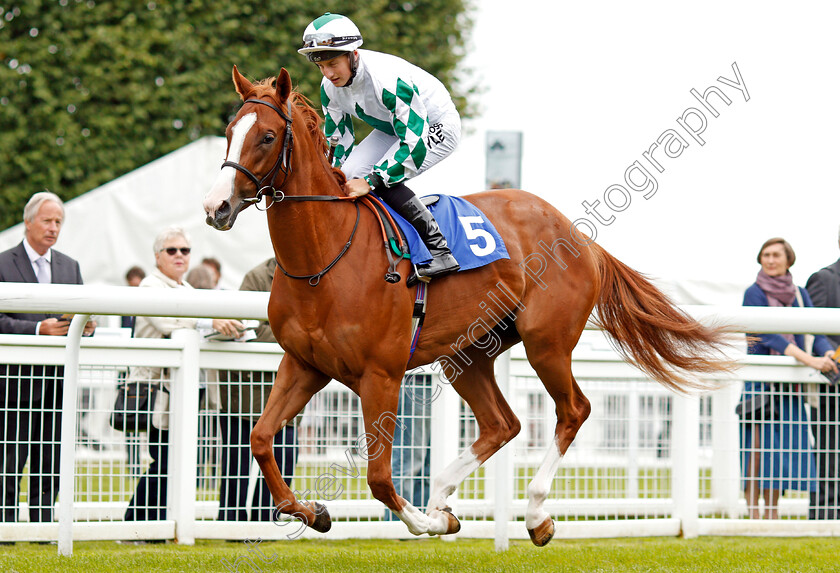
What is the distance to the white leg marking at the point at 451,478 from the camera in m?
4.65

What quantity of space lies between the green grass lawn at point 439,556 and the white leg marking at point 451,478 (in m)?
0.30

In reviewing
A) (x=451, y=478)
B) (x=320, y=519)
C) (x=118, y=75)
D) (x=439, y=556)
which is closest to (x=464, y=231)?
(x=451, y=478)

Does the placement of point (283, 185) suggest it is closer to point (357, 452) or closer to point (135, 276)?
point (357, 452)

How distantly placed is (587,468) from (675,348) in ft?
3.86

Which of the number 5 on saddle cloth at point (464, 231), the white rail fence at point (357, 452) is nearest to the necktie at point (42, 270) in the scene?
the white rail fence at point (357, 452)

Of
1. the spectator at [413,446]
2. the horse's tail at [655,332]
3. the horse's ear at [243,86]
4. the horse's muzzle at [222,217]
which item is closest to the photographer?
the horse's muzzle at [222,217]

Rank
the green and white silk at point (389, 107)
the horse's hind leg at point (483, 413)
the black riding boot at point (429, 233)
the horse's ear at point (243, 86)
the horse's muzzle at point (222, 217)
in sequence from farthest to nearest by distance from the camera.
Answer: the horse's hind leg at point (483, 413), the black riding boot at point (429, 233), the green and white silk at point (389, 107), the horse's ear at point (243, 86), the horse's muzzle at point (222, 217)

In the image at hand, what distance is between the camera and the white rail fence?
4.71m

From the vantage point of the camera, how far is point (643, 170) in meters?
5.44

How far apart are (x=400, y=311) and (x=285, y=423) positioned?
67cm

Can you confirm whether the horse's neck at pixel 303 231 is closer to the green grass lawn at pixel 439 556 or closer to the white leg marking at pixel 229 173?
the white leg marking at pixel 229 173

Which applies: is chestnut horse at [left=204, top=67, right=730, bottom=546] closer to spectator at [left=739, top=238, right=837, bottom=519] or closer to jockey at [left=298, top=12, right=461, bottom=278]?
jockey at [left=298, top=12, right=461, bottom=278]

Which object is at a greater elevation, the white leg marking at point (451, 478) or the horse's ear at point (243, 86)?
the horse's ear at point (243, 86)

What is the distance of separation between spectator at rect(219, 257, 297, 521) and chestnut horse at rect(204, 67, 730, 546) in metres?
0.97
